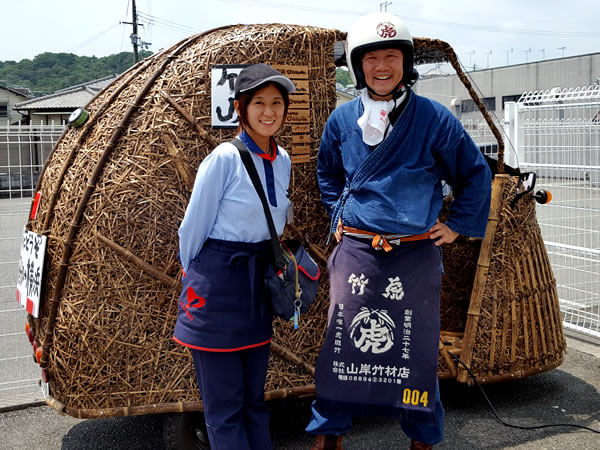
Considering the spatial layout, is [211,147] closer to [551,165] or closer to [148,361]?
[148,361]

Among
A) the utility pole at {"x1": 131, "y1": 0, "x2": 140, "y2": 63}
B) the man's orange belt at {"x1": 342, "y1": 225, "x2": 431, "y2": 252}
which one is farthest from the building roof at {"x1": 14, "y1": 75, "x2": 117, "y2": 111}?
the man's orange belt at {"x1": 342, "y1": 225, "x2": 431, "y2": 252}

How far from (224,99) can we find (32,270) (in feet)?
4.46

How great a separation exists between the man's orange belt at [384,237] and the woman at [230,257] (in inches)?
20.3

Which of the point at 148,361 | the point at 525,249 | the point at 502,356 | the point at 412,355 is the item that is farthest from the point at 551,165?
the point at 148,361

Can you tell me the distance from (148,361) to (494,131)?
239 centimetres

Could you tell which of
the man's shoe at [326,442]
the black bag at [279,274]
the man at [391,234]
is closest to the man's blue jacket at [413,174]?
the man at [391,234]

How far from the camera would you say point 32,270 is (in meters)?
3.33

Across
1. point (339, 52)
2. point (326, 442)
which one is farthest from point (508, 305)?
point (339, 52)

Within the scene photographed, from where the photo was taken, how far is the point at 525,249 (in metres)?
3.95

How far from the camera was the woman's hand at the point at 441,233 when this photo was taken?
3.05 metres

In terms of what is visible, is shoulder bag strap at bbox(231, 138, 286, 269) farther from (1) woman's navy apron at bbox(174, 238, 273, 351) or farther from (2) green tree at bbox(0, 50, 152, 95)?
(2) green tree at bbox(0, 50, 152, 95)

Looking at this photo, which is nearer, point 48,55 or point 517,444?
point 517,444

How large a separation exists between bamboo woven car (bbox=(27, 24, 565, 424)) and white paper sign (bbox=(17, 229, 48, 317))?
0.04m

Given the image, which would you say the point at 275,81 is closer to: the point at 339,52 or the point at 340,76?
the point at 339,52
